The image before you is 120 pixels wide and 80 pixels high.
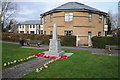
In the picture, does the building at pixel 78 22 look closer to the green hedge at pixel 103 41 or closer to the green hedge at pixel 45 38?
the green hedge at pixel 45 38

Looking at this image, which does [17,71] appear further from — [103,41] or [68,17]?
[68,17]

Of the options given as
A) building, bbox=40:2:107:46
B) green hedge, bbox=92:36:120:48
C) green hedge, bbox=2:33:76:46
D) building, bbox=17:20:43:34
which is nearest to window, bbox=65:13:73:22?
building, bbox=40:2:107:46

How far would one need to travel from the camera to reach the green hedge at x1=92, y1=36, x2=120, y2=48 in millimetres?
16223

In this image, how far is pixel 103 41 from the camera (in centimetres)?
1703

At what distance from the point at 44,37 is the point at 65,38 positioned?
420 cm

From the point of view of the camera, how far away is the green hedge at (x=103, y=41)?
53.2 ft

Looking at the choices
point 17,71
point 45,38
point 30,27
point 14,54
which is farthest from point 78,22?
point 30,27

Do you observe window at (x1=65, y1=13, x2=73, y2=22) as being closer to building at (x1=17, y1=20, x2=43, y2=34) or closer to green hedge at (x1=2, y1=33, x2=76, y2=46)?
green hedge at (x1=2, y1=33, x2=76, y2=46)

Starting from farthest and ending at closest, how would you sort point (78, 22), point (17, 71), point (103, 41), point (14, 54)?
point (78, 22), point (103, 41), point (14, 54), point (17, 71)

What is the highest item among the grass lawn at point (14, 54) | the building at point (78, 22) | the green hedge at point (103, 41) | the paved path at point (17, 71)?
the building at point (78, 22)

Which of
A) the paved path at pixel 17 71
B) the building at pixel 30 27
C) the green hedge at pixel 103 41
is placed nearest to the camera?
the paved path at pixel 17 71

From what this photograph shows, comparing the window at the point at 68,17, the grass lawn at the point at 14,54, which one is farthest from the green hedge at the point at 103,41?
→ the grass lawn at the point at 14,54

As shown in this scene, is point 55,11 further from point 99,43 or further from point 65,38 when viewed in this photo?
point 99,43

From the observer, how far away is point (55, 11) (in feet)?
73.4
